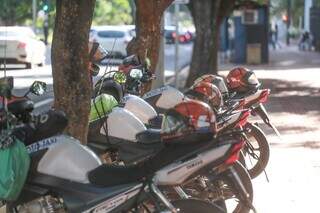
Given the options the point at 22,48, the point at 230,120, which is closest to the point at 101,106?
the point at 230,120

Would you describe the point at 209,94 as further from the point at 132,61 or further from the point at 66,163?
the point at 66,163

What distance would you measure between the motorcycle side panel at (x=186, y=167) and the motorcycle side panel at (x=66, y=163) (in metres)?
0.44

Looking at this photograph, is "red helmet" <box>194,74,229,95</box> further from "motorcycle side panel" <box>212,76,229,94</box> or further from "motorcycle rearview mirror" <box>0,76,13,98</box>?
"motorcycle rearview mirror" <box>0,76,13,98</box>

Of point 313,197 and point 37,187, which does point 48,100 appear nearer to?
point 313,197

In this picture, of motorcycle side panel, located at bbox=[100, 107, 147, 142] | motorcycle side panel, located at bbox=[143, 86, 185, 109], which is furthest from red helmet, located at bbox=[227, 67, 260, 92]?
motorcycle side panel, located at bbox=[100, 107, 147, 142]

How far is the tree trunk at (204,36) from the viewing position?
64.6 feet

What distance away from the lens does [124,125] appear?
6.14 meters

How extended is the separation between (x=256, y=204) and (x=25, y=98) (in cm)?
282

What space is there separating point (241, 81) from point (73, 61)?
93.3 inches

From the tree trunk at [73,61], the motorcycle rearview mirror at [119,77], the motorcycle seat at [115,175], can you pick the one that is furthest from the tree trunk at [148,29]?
the motorcycle seat at [115,175]

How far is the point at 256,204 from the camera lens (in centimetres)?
727

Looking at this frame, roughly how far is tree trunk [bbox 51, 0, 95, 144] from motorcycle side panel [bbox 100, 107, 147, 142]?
22cm

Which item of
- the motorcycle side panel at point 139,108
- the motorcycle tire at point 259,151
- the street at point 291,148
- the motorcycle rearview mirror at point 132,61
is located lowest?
the street at point 291,148

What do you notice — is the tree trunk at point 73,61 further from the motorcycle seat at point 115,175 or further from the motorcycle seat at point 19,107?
the motorcycle seat at point 115,175
